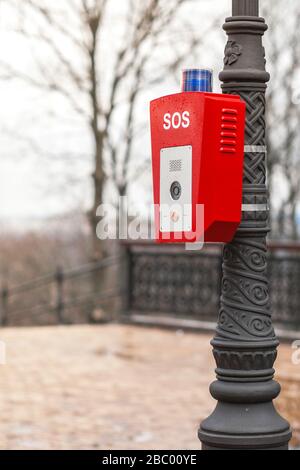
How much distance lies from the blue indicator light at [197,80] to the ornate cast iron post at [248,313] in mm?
271

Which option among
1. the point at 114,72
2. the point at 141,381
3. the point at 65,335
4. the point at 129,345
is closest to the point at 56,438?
the point at 141,381

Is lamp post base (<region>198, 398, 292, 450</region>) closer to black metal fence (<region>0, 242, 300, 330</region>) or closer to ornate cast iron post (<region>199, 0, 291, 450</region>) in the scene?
ornate cast iron post (<region>199, 0, 291, 450</region>)

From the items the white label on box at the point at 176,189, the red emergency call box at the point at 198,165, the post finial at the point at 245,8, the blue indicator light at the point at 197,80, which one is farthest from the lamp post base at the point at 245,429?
the post finial at the point at 245,8

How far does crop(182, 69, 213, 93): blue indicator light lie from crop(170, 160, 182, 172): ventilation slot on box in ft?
1.05

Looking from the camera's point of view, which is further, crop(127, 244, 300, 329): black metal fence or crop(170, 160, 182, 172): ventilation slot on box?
crop(127, 244, 300, 329): black metal fence

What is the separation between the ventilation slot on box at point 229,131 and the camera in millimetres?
5047

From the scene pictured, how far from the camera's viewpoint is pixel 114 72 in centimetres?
2416

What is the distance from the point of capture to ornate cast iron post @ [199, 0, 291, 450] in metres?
5.32

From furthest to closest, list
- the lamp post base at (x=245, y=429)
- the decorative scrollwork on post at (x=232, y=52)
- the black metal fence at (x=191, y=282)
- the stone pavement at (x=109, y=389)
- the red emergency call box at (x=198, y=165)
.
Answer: the black metal fence at (x=191, y=282) < the stone pavement at (x=109, y=389) < the decorative scrollwork on post at (x=232, y=52) < the lamp post base at (x=245, y=429) < the red emergency call box at (x=198, y=165)

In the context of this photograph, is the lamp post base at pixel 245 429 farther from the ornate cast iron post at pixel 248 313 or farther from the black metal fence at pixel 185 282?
the black metal fence at pixel 185 282

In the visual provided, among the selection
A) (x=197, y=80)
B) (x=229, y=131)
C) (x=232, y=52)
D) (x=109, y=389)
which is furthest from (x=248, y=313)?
(x=109, y=389)

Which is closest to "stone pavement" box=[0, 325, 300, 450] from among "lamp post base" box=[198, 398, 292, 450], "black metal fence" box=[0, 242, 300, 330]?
"black metal fence" box=[0, 242, 300, 330]

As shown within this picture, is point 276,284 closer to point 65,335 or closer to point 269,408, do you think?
point 65,335

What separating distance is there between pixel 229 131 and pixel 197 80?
26 centimetres
